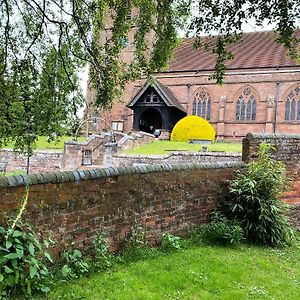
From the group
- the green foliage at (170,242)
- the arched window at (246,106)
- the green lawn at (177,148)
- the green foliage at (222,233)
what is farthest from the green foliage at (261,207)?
the arched window at (246,106)

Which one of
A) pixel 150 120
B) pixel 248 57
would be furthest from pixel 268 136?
pixel 248 57

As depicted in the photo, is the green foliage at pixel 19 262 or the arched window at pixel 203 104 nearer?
the green foliage at pixel 19 262

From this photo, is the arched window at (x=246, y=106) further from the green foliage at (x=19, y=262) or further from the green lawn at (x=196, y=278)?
the green foliage at (x=19, y=262)

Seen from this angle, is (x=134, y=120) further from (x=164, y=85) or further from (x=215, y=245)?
(x=215, y=245)

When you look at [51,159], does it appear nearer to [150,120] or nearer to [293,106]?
[150,120]

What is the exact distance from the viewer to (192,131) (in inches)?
1112

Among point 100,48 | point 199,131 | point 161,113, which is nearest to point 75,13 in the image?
point 100,48

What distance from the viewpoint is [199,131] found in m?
28.3

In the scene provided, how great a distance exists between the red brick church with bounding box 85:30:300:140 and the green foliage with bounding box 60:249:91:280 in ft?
85.3

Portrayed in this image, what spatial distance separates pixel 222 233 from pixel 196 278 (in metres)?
2.12

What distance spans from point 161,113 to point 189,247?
27.8 meters

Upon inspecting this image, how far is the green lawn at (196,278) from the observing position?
4.81 m

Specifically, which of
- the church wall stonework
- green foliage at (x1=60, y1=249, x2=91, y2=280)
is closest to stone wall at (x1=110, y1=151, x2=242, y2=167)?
green foliage at (x1=60, y1=249, x2=91, y2=280)

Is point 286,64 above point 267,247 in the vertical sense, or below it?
above
